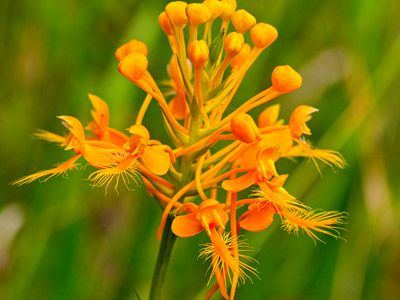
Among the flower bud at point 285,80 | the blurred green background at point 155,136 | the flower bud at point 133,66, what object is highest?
the flower bud at point 133,66

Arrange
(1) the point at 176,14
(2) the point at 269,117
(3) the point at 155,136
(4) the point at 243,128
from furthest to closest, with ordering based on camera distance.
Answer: (3) the point at 155,136 < (2) the point at 269,117 < (1) the point at 176,14 < (4) the point at 243,128

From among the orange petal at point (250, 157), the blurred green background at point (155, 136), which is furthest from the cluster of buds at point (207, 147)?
the blurred green background at point (155, 136)

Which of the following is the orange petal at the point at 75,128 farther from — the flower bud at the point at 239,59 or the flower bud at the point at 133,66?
the flower bud at the point at 239,59

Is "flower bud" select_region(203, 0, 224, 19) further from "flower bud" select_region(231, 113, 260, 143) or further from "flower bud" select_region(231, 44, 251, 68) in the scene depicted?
"flower bud" select_region(231, 113, 260, 143)

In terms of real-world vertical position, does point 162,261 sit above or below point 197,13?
below

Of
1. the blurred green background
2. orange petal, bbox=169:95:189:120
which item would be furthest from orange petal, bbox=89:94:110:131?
the blurred green background

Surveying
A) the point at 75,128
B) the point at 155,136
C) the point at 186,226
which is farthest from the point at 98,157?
the point at 155,136

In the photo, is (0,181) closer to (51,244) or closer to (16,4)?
(51,244)

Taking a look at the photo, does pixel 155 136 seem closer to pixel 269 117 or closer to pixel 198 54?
pixel 269 117
